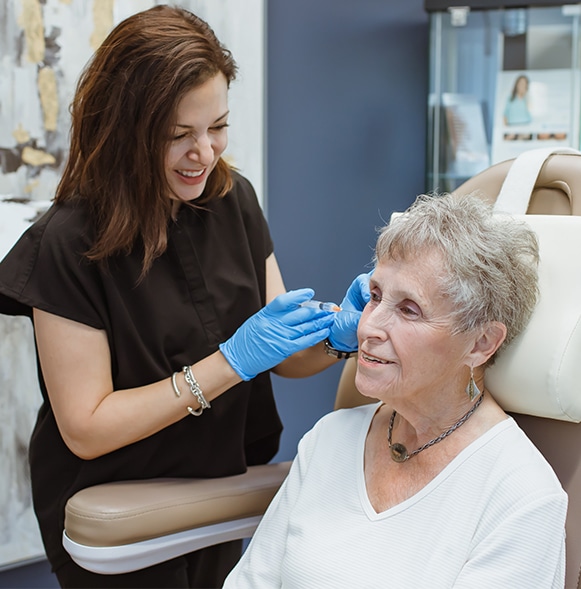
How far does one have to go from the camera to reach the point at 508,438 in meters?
1.15

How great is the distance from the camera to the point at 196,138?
1.37m

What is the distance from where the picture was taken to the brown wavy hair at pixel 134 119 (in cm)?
132

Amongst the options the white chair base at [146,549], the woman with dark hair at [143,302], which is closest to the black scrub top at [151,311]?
the woman with dark hair at [143,302]

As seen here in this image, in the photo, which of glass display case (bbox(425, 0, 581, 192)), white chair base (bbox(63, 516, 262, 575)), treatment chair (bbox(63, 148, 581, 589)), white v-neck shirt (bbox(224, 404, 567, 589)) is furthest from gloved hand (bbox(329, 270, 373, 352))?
glass display case (bbox(425, 0, 581, 192))

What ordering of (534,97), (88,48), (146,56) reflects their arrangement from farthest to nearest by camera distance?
1. (534,97)
2. (88,48)
3. (146,56)

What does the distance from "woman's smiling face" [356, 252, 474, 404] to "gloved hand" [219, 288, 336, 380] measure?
21 cm

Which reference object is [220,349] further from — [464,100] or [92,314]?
[464,100]

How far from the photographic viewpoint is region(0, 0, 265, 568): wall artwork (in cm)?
189

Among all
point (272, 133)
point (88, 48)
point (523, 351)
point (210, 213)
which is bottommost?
point (523, 351)

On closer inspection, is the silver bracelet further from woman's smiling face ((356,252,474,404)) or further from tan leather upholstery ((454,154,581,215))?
tan leather upholstery ((454,154,581,215))

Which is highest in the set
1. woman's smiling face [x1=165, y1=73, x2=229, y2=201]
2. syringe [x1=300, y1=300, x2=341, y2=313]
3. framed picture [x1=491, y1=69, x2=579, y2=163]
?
framed picture [x1=491, y1=69, x2=579, y2=163]

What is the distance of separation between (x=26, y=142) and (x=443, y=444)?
50.4 inches

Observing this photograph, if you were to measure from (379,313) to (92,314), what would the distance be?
0.50 meters

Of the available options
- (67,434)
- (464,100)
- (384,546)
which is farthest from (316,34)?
(384,546)
